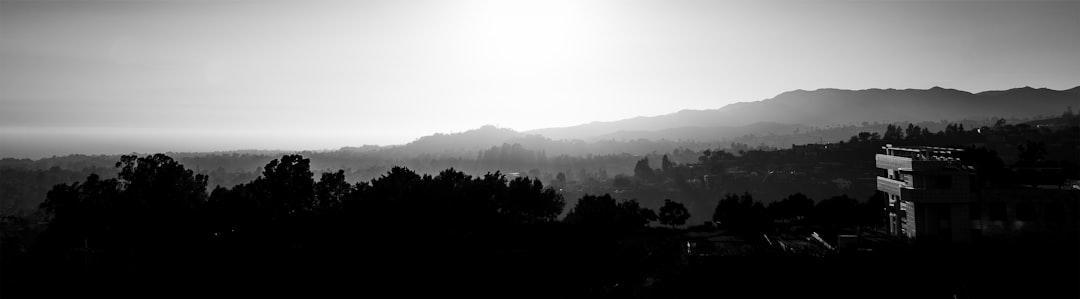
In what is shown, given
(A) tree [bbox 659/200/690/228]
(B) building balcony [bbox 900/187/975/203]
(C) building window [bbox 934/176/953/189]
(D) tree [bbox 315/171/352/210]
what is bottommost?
(A) tree [bbox 659/200/690/228]

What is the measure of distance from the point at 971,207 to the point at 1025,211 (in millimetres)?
2168

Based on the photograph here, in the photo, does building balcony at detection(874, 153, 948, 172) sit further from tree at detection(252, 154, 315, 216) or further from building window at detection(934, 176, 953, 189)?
tree at detection(252, 154, 315, 216)

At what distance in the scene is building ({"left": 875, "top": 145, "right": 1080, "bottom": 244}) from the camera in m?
28.6

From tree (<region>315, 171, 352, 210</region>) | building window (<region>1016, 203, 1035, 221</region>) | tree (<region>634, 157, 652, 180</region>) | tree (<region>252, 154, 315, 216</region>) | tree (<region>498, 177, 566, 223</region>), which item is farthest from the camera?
tree (<region>634, 157, 652, 180</region>)

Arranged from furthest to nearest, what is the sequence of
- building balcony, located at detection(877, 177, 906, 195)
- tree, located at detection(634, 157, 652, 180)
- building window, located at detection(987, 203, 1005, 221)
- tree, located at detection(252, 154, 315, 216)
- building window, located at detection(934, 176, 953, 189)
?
tree, located at detection(634, 157, 652, 180) → tree, located at detection(252, 154, 315, 216) → building balcony, located at detection(877, 177, 906, 195) → building window, located at detection(934, 176, 953, 189) → building window, located at detection(987, 203, 1005, 221)

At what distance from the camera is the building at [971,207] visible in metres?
28.6

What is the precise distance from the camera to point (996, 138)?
102562 mm

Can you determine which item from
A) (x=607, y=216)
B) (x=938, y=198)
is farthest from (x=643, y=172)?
(x=938, y=198)

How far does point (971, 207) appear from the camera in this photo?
1179 inches

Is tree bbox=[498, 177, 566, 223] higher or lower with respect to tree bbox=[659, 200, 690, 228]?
higher

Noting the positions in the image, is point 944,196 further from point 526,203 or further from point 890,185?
point 526,203

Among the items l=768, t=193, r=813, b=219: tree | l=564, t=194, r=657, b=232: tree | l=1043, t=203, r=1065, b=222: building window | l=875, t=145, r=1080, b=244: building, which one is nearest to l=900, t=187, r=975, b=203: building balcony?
l=875, t=145, r=1080, b=244: building

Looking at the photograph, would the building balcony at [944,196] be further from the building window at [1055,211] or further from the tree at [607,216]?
the tree at [607,216]

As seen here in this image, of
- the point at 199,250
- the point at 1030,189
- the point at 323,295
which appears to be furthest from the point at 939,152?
the point at 199,250
